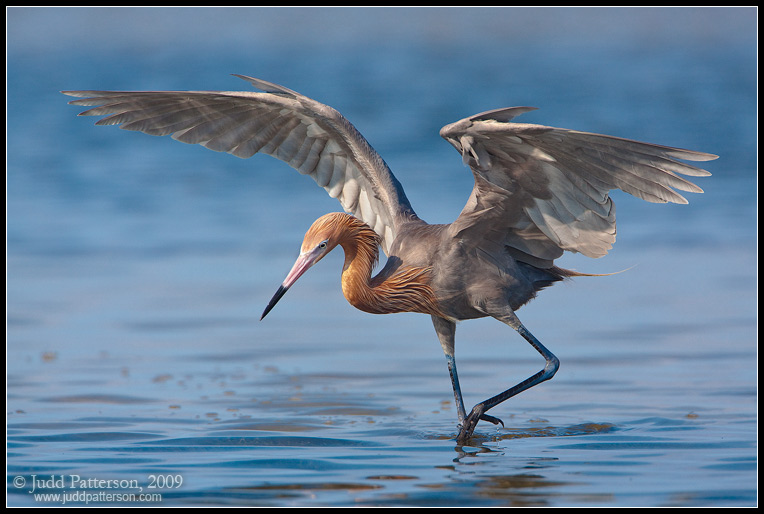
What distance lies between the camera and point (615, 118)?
896 inches

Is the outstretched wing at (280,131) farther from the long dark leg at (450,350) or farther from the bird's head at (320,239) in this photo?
the long dark leg at (450,350)

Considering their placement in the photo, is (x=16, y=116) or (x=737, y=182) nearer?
(x=737, y=182)

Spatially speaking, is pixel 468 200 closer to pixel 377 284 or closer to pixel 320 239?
pixel 377 284

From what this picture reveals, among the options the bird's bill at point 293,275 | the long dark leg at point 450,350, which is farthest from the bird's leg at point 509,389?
the bird's bill at point 293,275

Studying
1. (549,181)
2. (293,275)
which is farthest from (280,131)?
(549,181)

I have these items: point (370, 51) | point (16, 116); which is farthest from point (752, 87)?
point (16, 116)

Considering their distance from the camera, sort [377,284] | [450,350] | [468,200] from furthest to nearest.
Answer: [450,350] < [468,200] < [377,284]

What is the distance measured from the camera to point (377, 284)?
693 centimetres

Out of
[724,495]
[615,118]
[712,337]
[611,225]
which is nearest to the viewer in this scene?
[724,495]

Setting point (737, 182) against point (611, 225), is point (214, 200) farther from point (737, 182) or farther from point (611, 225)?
point (611, 225)

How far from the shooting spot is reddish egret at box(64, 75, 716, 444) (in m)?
5.98

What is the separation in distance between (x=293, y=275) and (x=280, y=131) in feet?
5.48

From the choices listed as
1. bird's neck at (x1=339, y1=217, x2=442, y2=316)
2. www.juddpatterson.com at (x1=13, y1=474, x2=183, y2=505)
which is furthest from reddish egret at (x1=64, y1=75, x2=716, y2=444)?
www.juddpatterson.com at (x1=13, y1=474, x2=183, y2=505)

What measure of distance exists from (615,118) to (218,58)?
40.3ft
